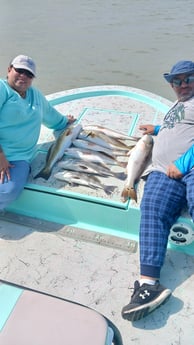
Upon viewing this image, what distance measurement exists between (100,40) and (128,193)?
809 centimetres

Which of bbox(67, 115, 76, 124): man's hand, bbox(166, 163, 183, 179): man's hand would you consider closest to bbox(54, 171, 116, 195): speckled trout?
bbox(166, 163, 183, 179): man's hand

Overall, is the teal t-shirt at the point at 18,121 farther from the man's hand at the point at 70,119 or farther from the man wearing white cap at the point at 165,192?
the man wearing white cap at the point at 165,192

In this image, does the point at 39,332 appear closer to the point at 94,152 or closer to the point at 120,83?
the point at 94,152

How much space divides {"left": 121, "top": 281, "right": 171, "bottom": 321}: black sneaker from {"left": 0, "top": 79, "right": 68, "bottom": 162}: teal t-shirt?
155 centimetres

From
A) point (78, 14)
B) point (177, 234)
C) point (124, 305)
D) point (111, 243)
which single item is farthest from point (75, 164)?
point (78, 14)

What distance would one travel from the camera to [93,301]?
2246 millimetres

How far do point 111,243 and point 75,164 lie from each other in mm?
811

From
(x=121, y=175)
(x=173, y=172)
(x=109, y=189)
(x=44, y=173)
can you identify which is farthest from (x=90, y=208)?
(x=173, y=172)

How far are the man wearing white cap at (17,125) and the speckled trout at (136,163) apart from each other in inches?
34.4

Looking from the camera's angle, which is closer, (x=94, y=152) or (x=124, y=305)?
→ (x=124, y=305)

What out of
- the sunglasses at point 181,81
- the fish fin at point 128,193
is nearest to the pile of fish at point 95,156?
the fish fin at point 128,193

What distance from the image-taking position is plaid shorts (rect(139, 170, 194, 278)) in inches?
87.1

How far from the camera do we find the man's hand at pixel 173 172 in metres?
2.41

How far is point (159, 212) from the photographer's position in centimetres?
230
